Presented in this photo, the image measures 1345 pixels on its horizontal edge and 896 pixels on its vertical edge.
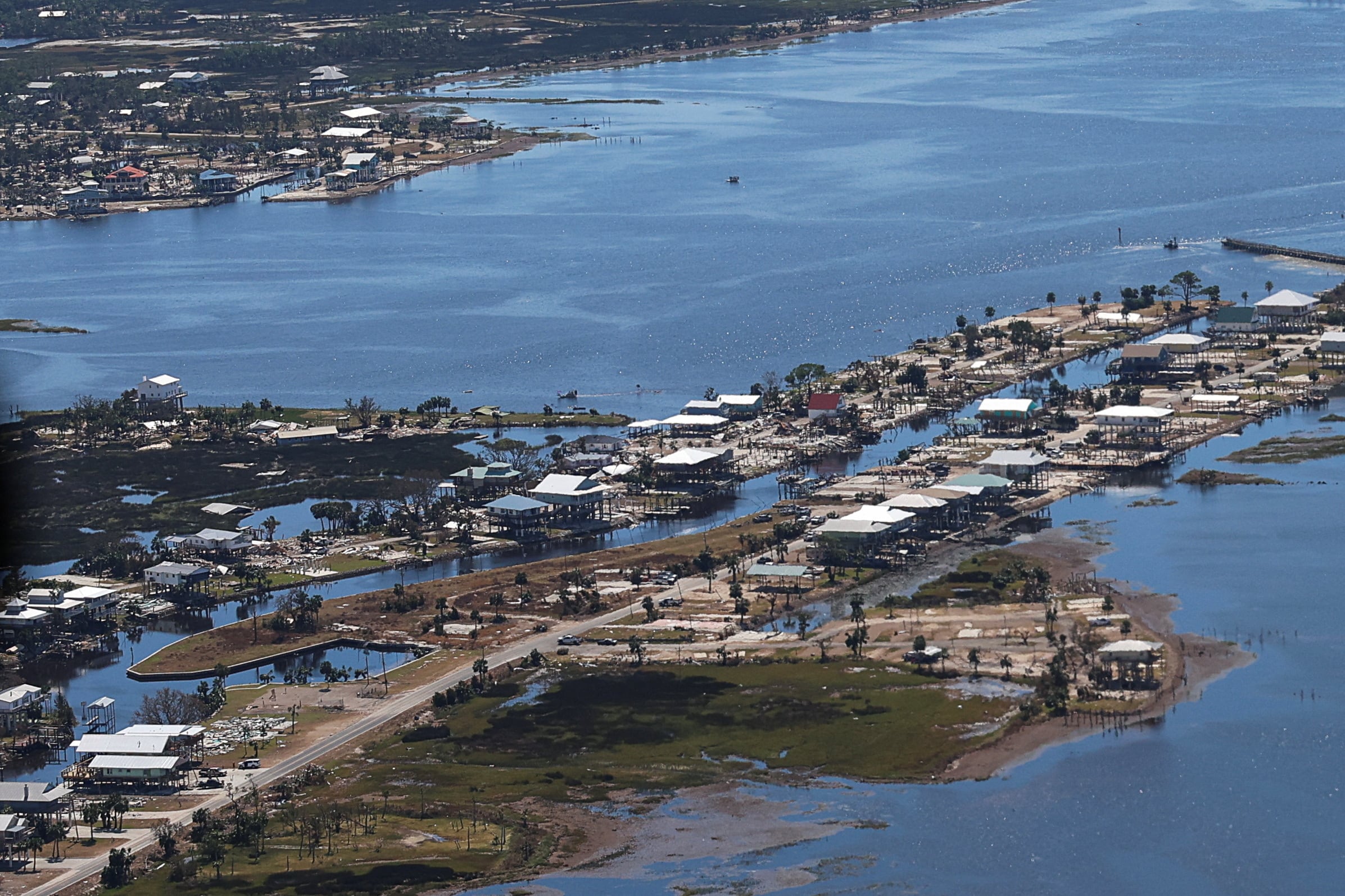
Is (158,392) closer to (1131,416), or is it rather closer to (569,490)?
(569,490)

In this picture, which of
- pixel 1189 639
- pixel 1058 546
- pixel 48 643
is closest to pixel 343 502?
pixel 48 643

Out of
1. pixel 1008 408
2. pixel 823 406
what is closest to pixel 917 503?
pixel 1008 408

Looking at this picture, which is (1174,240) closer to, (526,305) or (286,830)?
(526,305)

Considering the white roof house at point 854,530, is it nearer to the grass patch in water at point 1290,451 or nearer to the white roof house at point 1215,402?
the grass patch in water at point 1290,451

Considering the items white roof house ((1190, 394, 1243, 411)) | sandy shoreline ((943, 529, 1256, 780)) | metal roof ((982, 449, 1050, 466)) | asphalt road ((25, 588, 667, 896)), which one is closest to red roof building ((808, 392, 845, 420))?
metal roof ((982, 449, 1050, 466))

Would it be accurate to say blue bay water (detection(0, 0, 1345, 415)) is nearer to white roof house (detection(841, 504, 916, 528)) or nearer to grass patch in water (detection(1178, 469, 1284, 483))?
white roof house (detection(841, 504, 916, 528))

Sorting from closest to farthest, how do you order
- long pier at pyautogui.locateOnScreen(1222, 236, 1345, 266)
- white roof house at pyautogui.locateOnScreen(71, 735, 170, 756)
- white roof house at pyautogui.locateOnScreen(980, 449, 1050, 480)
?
white roof house at pyautogui.locateOnScreen(71, 735, 170, 756) < white roof house at pyautogui.locateOnScreen(980, 449, 1050, 480) < long pier at pyautogui.locateOnScreen(1222, 236, 1345, 266)

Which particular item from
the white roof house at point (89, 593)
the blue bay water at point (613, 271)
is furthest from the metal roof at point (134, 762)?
the blue bay water at point (613, 271)
